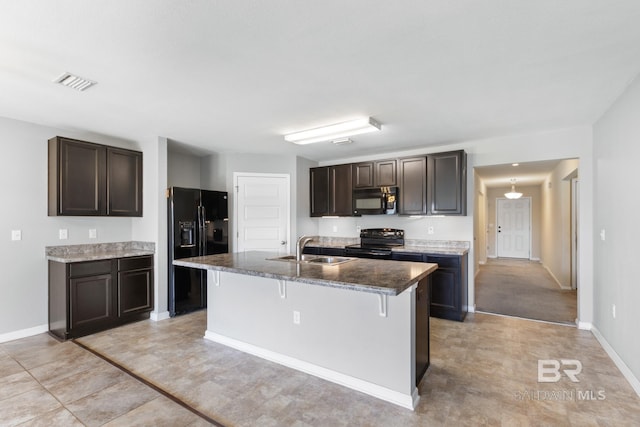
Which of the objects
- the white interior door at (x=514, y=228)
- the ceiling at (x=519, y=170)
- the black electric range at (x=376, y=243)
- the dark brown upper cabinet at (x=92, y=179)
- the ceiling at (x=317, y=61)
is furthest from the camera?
the white interior door at (x=514, y=228)

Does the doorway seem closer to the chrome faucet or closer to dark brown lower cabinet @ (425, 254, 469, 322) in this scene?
dark brown lower cabinet @ (425, 254, 469, 322)

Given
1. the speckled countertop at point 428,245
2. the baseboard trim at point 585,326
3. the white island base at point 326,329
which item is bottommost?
the baseboard trim at point 585,326

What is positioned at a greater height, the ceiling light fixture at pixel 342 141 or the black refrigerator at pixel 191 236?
the ceiling light fixture at pixel 342 141

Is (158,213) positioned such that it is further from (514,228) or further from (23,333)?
(514,228)

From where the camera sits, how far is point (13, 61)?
7.02ft

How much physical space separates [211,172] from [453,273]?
158 inches

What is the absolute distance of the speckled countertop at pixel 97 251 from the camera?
358cm

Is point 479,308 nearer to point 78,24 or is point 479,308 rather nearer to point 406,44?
point 406,44

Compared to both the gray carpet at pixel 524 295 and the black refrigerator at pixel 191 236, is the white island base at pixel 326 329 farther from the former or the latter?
the gray carpet at pixel 524 295

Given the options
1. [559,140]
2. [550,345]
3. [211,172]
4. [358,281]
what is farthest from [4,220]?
[559,140]

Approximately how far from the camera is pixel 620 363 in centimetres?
268

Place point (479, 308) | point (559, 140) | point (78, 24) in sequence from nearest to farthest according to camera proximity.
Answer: point (78, 24) < point (559, 140) < point (479, 308)

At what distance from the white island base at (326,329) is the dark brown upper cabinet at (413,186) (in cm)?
244

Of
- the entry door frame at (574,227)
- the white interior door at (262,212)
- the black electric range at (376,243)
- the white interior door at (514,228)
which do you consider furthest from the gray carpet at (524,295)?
the white interior door at (262,212)
